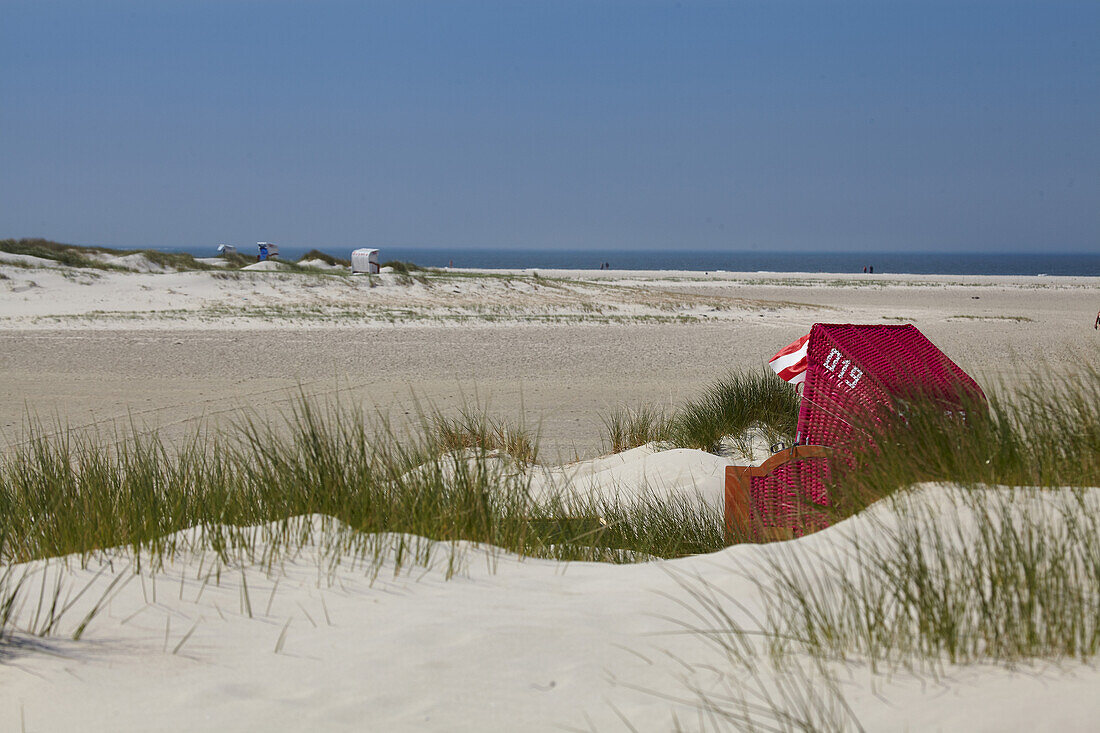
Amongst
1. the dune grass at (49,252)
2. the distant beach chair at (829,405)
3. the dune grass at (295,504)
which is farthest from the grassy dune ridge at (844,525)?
the dune grass at (49,252)

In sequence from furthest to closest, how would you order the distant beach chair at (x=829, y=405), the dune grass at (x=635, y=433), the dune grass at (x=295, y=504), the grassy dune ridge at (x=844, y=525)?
the dune grass at (x=635, y=433)
the distant beach chair at (x=829, y=405)
the dune grass at (x=295, y=504)
the grassy dune ridge at (x=844, y=525)

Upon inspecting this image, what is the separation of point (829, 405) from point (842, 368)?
0.66ft

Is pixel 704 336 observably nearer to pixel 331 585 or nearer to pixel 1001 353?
pixel 1001 353

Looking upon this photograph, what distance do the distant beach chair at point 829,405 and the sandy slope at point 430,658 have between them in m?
0.82

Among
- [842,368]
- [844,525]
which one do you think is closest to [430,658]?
[844,525]

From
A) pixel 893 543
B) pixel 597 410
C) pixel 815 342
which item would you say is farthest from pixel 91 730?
pixel 597 410

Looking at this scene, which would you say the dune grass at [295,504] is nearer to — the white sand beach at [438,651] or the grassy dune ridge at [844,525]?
the grassy dune ridge at [844,525]

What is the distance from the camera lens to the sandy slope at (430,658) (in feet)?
6.68

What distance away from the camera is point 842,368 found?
436 cm

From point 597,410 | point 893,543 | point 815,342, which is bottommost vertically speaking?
point 597,410

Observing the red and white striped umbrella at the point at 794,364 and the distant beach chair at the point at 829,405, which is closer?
the distant beach chair at the point at 829,405

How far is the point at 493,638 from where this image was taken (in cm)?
242

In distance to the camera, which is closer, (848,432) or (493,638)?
(493,638)

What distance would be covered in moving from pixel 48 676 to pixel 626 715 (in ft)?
4.79
